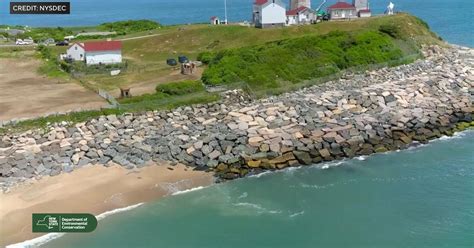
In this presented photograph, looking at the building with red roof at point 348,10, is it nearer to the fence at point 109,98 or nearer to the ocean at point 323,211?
the fence at point 109,98

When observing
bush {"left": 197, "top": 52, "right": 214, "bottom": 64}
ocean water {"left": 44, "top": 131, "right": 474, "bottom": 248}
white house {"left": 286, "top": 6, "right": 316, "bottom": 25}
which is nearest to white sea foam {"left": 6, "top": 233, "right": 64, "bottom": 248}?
ocean water {"left": 44, "top": 131, "right": 474, "bottom": 248}

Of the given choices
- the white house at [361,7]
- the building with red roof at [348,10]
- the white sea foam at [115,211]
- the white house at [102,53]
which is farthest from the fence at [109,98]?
the white house at [361,7]

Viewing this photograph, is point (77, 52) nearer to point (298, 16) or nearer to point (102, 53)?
point (102, 53)

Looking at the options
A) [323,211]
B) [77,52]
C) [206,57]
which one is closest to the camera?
[323,211]

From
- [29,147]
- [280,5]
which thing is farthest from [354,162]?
[280,5]

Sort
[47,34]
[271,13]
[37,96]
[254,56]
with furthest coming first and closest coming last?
[47,34] < [271,13] < [254,56] < [37,96]

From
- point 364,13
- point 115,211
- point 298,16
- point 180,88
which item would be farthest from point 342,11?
point 115,211
